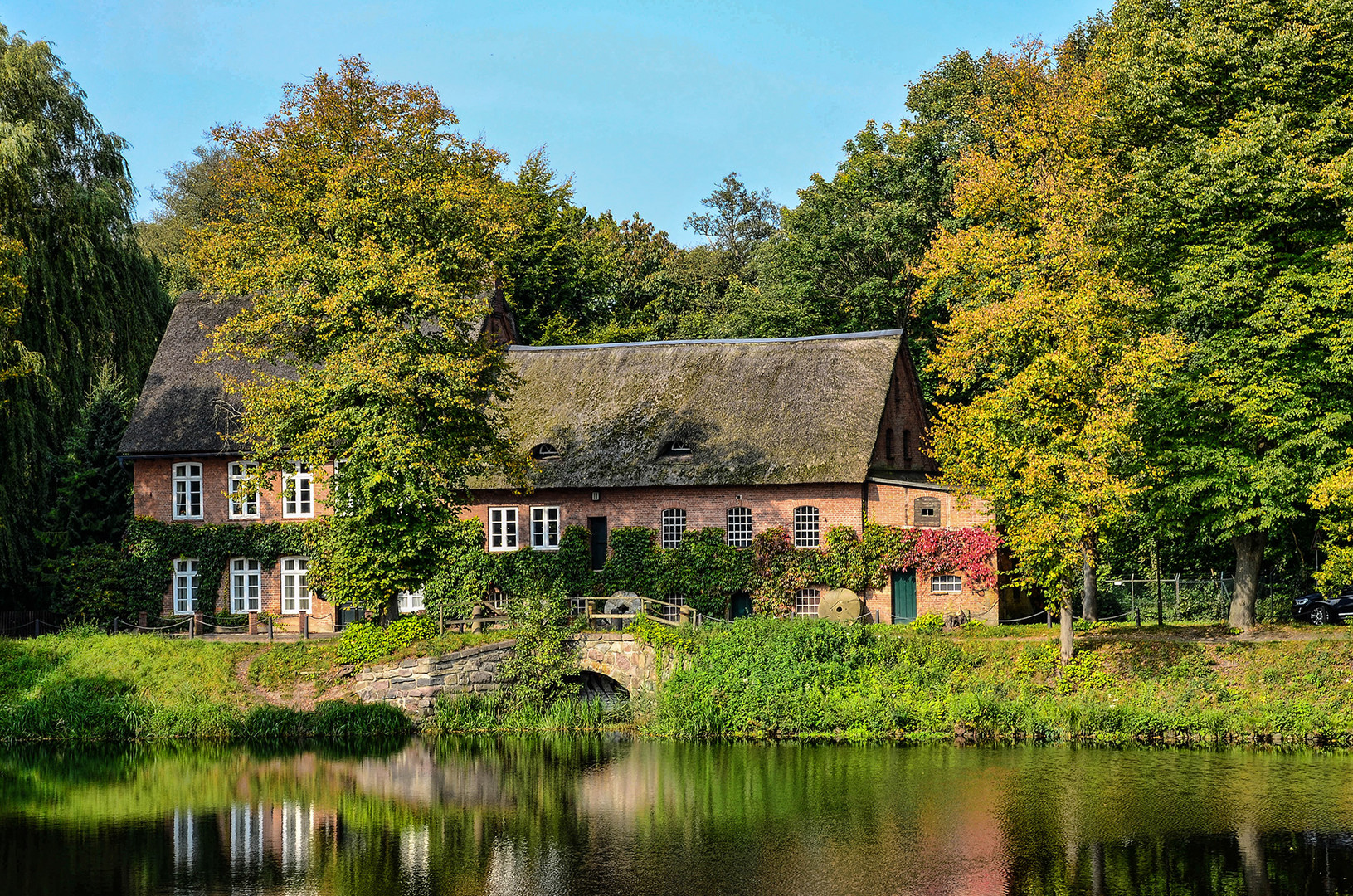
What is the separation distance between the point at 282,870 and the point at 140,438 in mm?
22380

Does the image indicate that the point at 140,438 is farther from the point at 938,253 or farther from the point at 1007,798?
the point at 1007,798

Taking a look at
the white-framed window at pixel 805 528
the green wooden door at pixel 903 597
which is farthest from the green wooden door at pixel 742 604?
the green wooden door at pixel 903 597

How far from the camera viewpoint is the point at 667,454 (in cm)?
3481

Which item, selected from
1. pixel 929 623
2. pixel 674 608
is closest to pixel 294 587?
pixel 674 608

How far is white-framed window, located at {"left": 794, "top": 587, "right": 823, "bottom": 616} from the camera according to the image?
3347cm

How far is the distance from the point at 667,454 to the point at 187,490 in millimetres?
13577

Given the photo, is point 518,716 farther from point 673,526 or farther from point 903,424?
point 903,424

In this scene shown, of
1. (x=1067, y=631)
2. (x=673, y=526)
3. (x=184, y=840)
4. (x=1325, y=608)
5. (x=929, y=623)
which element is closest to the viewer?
(x=184, y=840)

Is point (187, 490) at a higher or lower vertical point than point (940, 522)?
higher

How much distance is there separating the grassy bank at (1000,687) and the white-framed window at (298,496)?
45.5ft

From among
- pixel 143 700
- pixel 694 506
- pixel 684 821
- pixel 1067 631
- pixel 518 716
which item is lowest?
pixel 684 821

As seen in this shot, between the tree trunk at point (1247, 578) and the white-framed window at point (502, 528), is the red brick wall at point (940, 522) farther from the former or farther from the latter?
the white-framed window at point (502, 528)

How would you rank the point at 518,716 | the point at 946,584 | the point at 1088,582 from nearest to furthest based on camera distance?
the point at 518,716
the point at 1088,582
the point at 946,584

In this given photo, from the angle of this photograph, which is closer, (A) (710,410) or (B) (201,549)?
(A) (710,410)
